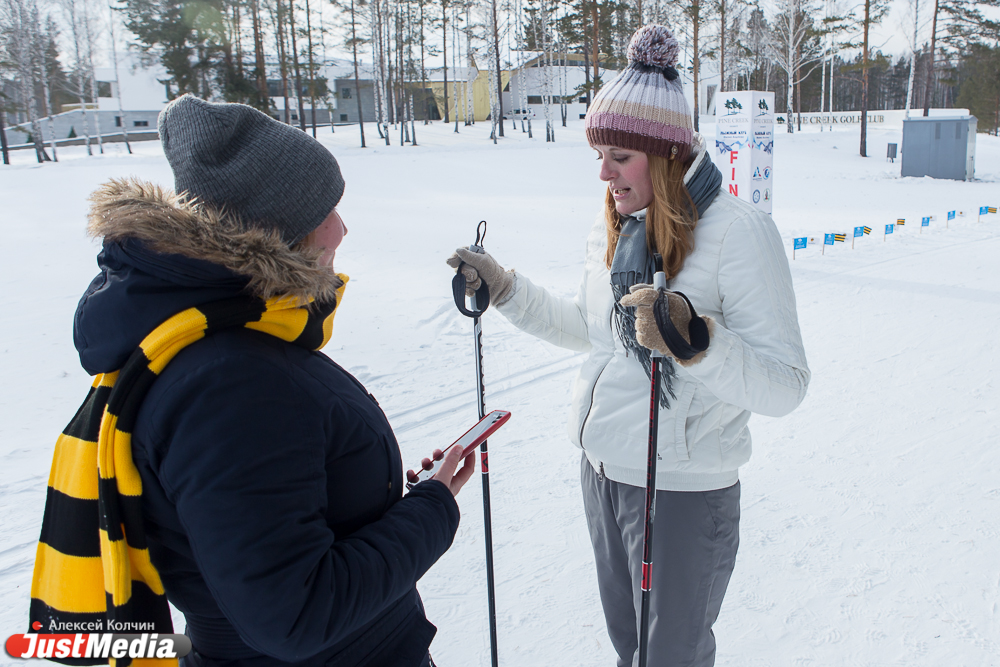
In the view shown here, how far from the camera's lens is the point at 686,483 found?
1755 millimetres

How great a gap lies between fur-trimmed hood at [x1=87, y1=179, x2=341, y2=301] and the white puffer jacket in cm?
95

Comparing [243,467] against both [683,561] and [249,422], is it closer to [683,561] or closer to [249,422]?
[249,422]

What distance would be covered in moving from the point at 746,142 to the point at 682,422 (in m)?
8.20

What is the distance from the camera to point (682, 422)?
1.73 metres

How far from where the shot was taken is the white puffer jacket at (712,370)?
1593 mm

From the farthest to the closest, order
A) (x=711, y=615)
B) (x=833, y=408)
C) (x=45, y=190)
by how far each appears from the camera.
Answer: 1. (x=45, y=190)
2. (x=833, y=408)
3. (x=711, y=615)

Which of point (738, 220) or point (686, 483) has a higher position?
point (738, 220)

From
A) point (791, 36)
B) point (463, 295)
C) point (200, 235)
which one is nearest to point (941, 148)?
point (791, 36)

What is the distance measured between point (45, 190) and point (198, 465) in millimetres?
16887

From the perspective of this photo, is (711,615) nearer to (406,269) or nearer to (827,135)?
(406,269)

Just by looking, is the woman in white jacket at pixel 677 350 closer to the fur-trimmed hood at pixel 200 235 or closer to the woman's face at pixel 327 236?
the woman's face at pixel 327 236

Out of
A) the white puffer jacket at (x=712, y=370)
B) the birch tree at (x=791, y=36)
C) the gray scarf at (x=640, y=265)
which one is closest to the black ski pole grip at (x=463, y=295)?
the white puffer jacket at (x=712, y=370)

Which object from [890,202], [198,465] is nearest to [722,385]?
[198,465]

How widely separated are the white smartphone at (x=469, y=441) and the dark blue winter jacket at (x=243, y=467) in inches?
8.6
